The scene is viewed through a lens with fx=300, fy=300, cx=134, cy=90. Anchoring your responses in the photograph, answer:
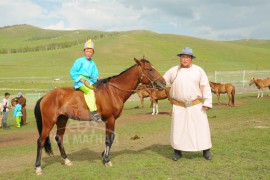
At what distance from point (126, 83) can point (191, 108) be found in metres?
1.91

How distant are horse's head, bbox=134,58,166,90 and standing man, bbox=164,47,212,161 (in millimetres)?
380

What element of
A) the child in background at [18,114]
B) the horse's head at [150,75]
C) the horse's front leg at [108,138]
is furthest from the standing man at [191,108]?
the child in background at [18,114]

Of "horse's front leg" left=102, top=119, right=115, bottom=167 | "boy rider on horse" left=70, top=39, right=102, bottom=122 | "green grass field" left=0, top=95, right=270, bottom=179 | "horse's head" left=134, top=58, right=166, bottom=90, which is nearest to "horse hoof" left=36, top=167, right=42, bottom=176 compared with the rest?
"green grass field" left=0, top=95, right=270, bottom=179

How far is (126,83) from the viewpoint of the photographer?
8.35 meters

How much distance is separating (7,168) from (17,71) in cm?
6604

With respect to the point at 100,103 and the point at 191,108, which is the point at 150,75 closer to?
the point at 191,108

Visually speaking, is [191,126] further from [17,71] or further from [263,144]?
[17,71]

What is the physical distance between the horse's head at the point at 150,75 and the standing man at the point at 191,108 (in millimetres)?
380

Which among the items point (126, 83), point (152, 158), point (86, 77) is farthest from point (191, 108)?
point (86, 77)

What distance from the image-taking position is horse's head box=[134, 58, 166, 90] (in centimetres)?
802

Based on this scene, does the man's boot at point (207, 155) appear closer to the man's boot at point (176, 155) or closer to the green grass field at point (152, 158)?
the green grass field at point (152, 158)

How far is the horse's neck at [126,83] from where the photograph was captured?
8305 mm

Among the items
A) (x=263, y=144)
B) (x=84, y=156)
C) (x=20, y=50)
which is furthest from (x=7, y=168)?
(x=20, y=50)

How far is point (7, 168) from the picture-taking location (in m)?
8.77
